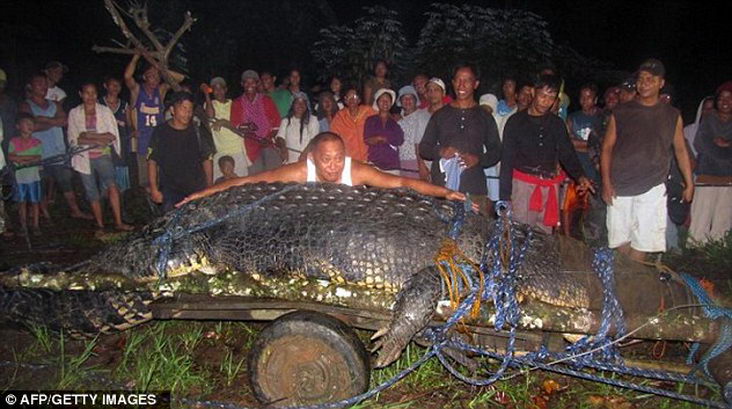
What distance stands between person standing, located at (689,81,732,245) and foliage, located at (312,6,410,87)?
36.2ft

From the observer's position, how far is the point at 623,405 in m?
3.22

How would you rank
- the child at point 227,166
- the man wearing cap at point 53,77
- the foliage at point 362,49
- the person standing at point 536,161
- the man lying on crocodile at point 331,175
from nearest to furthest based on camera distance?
1. the man lying on crocodile at point 331,175
2. the person standing at point 536,161
3. the child at point 227,166
4. the man wearing cap at point 53,77
5. the foliage at point 362,49

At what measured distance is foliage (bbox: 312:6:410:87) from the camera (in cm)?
1670

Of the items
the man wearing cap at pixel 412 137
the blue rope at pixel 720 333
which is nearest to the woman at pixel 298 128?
the man wearing cap at pixel 412 137

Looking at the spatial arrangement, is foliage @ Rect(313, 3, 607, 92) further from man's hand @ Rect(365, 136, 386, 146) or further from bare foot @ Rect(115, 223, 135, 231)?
bare foot @ Rect(115, 223, 135, 231)

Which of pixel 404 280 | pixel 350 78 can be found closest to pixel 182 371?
pixel 404 280

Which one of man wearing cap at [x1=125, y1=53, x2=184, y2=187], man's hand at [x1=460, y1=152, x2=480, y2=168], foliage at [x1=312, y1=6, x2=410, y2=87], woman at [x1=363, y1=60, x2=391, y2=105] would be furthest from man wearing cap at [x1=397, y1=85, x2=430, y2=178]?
foliage at [x1=312, y1=6, x2=410, y2=87]

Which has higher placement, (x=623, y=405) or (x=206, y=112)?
(x=206, y=112)

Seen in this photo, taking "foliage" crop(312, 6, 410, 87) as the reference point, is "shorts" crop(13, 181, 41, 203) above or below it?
below

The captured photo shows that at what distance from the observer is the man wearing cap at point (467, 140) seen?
188 inches

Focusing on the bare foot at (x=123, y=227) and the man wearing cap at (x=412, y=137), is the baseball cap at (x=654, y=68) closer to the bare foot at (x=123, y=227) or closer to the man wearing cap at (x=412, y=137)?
the man wearing cap at (x=412, y=137)

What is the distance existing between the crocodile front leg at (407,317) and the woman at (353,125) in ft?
12.3

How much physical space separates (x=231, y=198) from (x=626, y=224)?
349 centimetres

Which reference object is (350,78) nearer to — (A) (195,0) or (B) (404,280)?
(A) (195,0)
